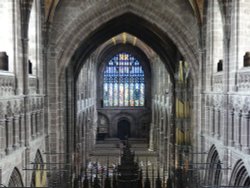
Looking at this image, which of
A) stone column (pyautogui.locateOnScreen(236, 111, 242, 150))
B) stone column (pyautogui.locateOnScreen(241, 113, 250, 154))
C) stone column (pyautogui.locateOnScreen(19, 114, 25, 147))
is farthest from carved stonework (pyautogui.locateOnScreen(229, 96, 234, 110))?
stone column (pyautogui.locateOnScreen(19, 114, 25, 147))

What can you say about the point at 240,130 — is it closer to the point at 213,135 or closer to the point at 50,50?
the point at 213,135

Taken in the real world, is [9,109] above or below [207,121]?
above

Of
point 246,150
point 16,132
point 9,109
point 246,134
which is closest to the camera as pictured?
point 9,109

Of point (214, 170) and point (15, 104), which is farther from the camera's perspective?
point (214, 170)

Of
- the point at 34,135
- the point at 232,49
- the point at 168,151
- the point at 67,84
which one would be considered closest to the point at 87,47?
the point at 67,84

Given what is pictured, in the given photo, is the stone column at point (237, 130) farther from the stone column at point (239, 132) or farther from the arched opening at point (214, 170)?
the arched opening at point (214, 170)

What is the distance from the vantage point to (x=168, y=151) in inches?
1597

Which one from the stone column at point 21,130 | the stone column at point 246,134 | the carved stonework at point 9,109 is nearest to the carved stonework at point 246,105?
the stone column at point 246,134

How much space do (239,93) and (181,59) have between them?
593 inches

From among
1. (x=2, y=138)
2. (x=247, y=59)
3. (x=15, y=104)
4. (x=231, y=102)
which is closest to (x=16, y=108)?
(x=15, y=104)

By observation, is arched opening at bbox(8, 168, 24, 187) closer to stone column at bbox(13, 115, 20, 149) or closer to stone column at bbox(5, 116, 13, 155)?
stone column at bbox(13, 115, 20, 149)

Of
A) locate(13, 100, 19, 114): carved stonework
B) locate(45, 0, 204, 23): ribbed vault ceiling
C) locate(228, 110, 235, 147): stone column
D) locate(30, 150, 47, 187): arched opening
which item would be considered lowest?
locate(30, 150, 47, 187): arched opening

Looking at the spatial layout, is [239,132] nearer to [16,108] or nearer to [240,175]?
[240,175]

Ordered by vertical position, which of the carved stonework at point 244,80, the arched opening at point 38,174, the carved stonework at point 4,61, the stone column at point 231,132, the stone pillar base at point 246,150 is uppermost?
the carved stonework at point 4,61
